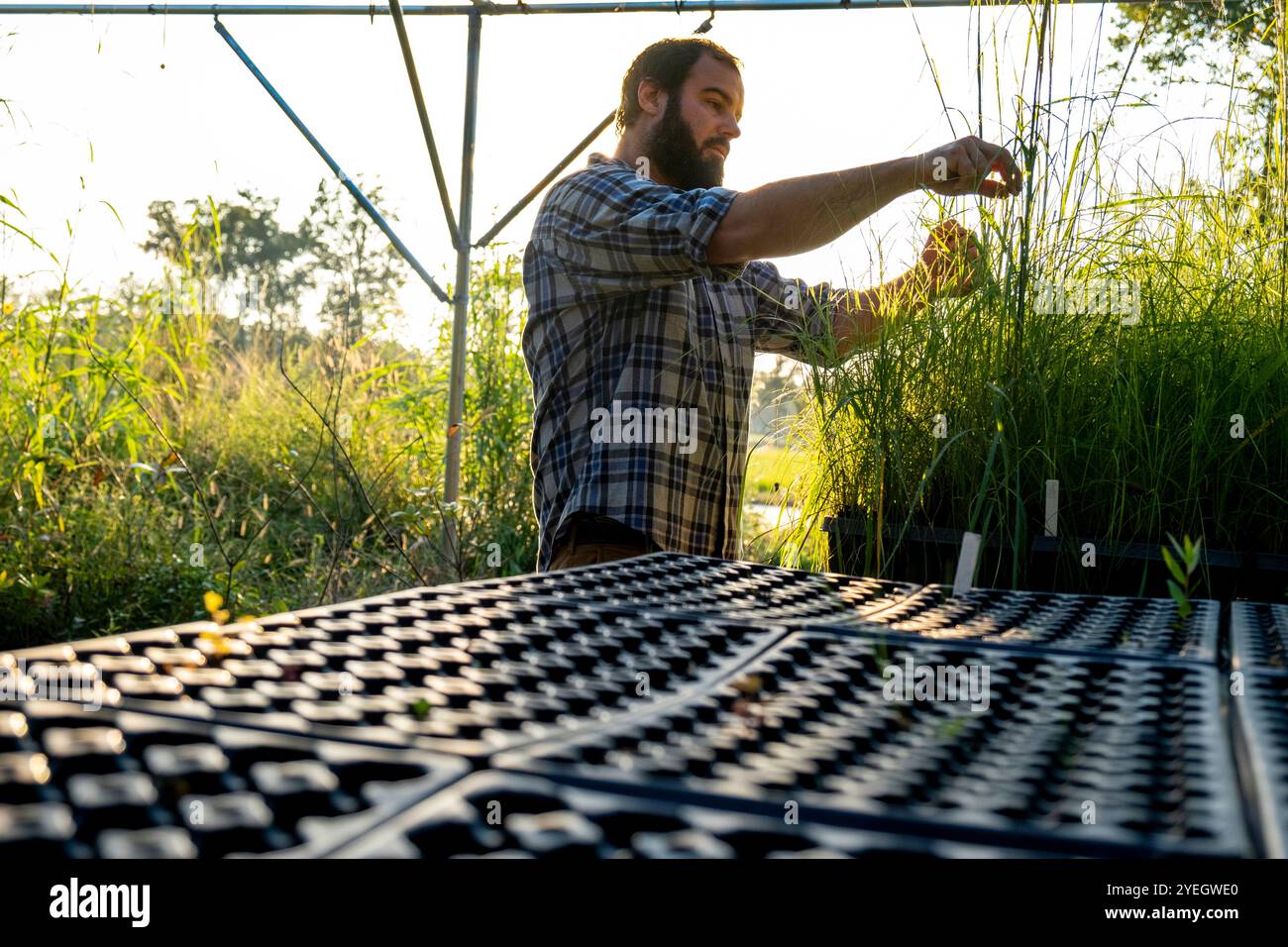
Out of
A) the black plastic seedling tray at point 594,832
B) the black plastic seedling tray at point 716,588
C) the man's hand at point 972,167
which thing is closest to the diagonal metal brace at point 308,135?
the man's hand at point 972,167

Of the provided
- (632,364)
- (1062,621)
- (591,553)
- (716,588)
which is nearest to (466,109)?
(632,364)

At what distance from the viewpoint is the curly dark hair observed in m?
2.63

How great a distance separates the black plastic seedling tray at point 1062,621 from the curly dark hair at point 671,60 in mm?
1924

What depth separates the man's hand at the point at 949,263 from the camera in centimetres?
146

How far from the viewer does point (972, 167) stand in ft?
4.49

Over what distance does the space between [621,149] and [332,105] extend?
1986 millimetres

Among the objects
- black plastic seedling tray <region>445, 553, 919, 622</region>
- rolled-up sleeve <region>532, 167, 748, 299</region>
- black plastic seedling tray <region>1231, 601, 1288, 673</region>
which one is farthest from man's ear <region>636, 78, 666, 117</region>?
black plastic seedling tray <region>1231, 601, 1288, 673</region>

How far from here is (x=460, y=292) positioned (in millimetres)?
3676

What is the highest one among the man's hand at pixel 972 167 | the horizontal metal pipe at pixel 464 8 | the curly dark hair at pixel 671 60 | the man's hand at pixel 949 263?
the horizontal metal pipe at pixel 464 8

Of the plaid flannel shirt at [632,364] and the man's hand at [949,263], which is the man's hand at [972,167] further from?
the plaid flannel shirt at [632,364]

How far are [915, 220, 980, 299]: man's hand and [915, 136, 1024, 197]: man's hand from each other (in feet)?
0.23

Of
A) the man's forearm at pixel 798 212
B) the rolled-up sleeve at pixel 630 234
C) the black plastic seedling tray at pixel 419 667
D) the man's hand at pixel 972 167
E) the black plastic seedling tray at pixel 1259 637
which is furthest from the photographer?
the rolled-up sleeve at pixel 630 234

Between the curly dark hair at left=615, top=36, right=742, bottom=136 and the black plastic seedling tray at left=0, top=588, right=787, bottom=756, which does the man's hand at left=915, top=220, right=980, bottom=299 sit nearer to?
the black plastic seedling tray at left=0, top=588, right=787, bottom=756

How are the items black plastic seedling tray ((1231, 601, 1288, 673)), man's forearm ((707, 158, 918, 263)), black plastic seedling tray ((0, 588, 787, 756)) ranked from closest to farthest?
black plastic seedling tray ((0, 588, 787, 756)) < black plastic seedling tray ((1231, 601, 1288, 673)) < man's forearm ((707, 158, 918, 263))
